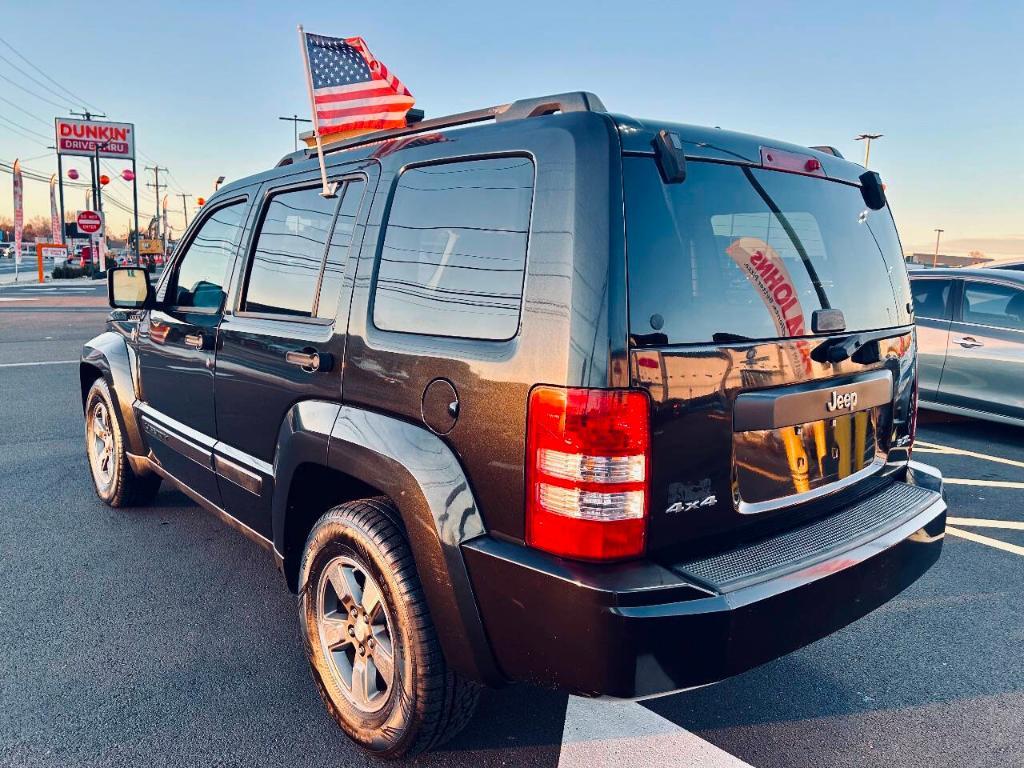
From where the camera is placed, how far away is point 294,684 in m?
2.83

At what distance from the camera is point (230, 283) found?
10.8 feet

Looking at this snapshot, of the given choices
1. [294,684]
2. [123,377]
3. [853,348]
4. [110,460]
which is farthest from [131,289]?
[853,348]

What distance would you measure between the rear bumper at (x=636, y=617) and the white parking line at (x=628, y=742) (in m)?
0.48

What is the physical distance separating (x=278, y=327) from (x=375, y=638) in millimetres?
1198

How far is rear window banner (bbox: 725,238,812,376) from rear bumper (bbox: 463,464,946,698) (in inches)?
23.3

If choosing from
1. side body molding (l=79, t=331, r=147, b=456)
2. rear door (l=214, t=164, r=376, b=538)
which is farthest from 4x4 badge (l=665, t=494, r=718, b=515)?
side body molding (l=79, t=331, r=147, b=456)

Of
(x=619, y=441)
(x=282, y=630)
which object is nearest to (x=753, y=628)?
(x=619, y=441)

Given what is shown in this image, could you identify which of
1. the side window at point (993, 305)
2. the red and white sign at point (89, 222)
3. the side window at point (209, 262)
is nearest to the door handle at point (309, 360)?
the side window at point (209, 262)

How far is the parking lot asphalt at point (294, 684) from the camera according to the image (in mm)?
2451

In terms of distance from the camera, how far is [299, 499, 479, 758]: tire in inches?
86.6

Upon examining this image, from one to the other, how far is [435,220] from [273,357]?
0.92 metres

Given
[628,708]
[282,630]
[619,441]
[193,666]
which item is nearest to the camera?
[619,441]

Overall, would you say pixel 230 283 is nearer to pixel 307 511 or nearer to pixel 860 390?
pixel 307 511

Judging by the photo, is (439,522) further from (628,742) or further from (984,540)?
(984,540)
